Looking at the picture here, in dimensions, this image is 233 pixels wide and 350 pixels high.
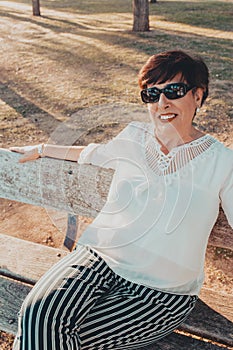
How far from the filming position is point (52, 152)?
2.52 metres

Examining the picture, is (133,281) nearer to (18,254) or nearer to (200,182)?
(200,182)

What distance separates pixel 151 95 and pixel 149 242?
2.19 feet

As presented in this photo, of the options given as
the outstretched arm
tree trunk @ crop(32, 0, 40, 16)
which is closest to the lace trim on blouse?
the outstretched arm

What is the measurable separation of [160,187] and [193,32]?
1093 cm

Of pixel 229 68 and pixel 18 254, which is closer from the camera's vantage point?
pixel 18 254

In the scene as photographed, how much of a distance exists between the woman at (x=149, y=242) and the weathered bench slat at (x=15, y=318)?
0.07m

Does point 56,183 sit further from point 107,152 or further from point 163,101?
point 163,101

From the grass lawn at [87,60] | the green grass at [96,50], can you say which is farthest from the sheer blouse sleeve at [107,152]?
the green grass at [96,50]

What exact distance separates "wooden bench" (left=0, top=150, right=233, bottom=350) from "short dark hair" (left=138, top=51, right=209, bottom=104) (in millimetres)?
545

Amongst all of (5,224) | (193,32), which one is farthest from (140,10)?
(5,224)

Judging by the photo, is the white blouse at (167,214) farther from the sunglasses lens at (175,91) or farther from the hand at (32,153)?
the hand at (32,153)

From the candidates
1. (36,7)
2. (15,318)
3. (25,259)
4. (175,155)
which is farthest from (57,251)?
(36,7)

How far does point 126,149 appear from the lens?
7.52ft

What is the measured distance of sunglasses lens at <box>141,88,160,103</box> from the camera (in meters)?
2.14
